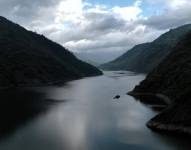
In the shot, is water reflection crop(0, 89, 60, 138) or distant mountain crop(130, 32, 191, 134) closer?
distant mountain crop(130, 32, 191, 134)

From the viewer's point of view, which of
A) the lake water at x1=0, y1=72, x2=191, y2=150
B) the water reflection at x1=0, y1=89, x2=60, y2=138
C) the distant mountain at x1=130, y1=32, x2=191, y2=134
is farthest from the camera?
the water reflection at x1=0, y1=89, x2=60, y2=138

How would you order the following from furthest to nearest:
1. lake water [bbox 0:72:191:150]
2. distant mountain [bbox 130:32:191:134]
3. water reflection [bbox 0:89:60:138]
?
water reflection [bbox 0:89:60:138], distant mountain [bbox 130:32:191:134], lake water [bbox 0:72:191:150]

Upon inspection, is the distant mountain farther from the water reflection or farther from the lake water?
the water reflection

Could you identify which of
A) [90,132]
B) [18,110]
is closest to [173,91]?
[90,132]

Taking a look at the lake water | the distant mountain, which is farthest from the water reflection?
the distant mountain

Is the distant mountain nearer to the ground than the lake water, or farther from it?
farther from it

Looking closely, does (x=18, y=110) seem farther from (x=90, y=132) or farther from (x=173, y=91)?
(x=173, y=91)

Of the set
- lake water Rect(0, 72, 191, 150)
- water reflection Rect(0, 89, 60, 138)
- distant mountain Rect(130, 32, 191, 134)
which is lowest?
lake water Rect(0, 72, 191, 150)

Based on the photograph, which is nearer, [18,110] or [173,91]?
[18,110]

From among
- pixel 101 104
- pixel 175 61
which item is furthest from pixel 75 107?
pixel 175 61
